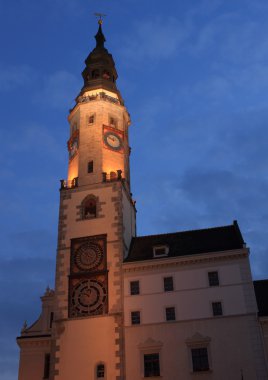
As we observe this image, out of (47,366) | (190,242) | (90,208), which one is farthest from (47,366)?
(190,242)

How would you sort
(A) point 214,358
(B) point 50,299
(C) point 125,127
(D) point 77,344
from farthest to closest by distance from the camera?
1. (C) point 125,127
2. (B) point 50,299
3. (D) point 77,344
4. (A) point 214,358

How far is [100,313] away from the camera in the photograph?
138 ft

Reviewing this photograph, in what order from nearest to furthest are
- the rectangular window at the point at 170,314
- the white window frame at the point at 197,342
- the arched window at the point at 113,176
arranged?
the white window frame at the point at 197,342 → the rectangular window at the point at 170,314 → the arched window at the point at 113,176

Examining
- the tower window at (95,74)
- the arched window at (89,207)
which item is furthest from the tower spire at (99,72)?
the arched window at (89,207)

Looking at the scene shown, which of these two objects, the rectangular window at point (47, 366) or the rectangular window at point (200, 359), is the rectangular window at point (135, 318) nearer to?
the rectangular window at point (200, 359)

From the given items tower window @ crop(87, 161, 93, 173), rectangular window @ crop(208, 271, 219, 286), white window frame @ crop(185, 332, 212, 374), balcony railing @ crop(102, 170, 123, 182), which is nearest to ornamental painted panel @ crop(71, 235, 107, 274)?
balcony railing @ crop(102, 170, 123, 182)

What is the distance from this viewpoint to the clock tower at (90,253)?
133ft

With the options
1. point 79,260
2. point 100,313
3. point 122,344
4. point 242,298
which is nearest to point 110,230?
point 79,260

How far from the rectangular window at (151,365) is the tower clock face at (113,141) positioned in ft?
73.1

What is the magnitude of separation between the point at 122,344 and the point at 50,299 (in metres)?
10.4

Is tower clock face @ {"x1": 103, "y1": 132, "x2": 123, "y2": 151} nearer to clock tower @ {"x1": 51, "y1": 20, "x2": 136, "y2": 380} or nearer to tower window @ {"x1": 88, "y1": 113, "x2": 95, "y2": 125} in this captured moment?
clock tower @ {"x1": 51, "y1": 20, "x2": 136, "y2": 380}

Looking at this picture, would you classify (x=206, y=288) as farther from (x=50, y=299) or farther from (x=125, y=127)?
(x=125, y=127)

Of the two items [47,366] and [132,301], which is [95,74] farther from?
[47,366]

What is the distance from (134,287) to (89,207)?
971 centimetres
